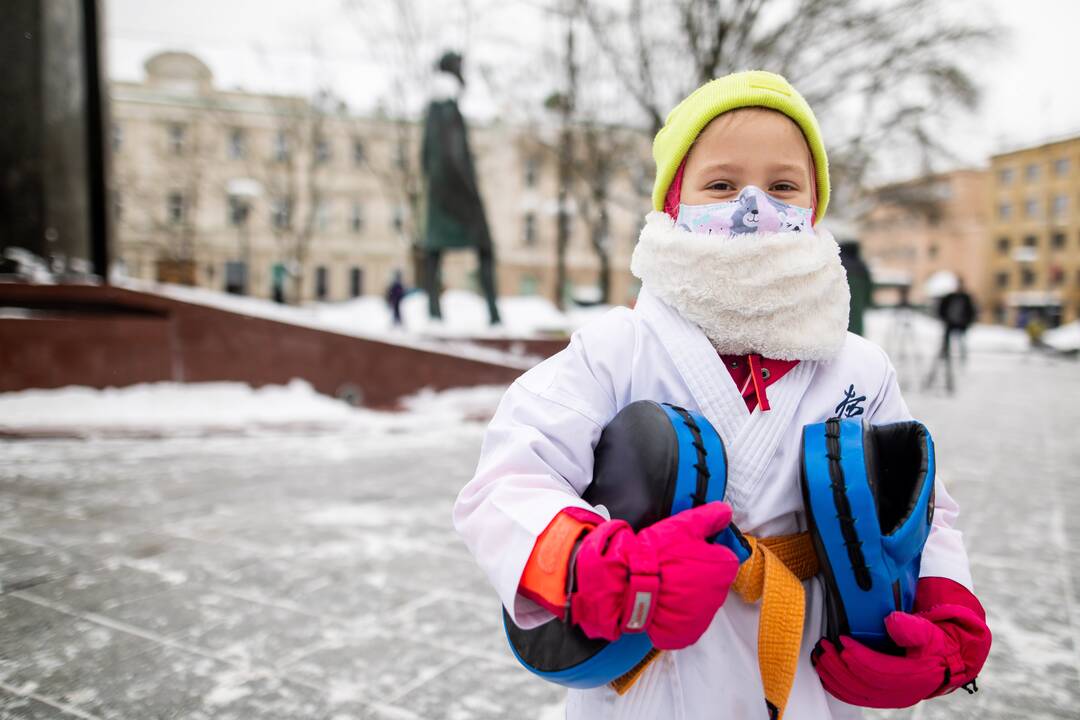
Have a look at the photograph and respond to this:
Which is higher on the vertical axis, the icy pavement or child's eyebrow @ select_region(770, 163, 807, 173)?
child's eyebrow @ select_region(770, 163, 807, 173)

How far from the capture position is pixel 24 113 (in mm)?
7484

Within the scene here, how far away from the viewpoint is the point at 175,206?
39.4 metres

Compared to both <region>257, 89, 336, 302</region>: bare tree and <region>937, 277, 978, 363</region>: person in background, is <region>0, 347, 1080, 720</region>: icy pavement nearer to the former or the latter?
<region>937, 277, 978, 363</region>: person in background

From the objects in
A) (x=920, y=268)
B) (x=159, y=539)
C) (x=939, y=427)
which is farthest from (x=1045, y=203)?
(x=159, y=539)

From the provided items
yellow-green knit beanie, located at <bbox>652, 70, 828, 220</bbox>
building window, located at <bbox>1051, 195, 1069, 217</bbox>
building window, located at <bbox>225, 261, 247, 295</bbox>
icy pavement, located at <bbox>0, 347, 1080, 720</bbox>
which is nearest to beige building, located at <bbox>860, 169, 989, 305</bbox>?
building window, located at <bbox>1051, 195, 1069, 217</bbox>

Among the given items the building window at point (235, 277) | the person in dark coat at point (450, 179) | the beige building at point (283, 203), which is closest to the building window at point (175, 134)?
the beige building at point (283, 203)

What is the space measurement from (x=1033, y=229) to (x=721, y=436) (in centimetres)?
7364

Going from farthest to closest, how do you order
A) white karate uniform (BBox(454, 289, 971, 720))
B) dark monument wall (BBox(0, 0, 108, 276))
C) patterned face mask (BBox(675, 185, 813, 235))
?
1. dark monument wall (BBox(0, 0, 108, 276))
2. patterned face mask (BBox(675, 185, 813, 235))
3. white karate uniform (BBox(454, 289, 971, 720))

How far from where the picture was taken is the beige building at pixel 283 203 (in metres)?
34.3

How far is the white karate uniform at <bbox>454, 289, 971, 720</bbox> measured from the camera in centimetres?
110

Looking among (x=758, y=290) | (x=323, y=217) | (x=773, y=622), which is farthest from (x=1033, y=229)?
(x=773, y=622)

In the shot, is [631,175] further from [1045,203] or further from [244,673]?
[1045,203]

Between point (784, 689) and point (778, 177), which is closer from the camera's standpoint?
point (784, 689)

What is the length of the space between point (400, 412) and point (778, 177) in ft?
24.3
